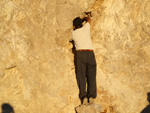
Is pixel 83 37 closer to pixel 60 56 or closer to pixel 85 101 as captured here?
pixel 60 56

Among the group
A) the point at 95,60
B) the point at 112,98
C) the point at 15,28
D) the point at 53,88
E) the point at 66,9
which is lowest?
the point at 112,98

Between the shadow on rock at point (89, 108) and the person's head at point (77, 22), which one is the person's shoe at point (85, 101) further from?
the person's head at point (77, 22)

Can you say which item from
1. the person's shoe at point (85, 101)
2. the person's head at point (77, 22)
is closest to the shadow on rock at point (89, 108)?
the person's shoe at point (85, 101)

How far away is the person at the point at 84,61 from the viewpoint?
391 cm

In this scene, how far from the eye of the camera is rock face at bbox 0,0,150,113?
395 cm

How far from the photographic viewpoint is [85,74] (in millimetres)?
4012

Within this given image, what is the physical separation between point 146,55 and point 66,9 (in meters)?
1.87

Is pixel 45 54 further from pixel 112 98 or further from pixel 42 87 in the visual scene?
pixel 112 98

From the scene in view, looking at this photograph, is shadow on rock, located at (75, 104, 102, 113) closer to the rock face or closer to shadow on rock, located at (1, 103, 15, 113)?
the rock face

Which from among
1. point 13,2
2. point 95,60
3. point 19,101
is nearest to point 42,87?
point 19,101

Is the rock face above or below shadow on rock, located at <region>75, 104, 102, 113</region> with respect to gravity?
above

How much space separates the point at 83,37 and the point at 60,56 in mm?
631

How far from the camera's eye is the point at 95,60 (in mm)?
3990

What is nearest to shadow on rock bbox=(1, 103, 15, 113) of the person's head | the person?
the person
